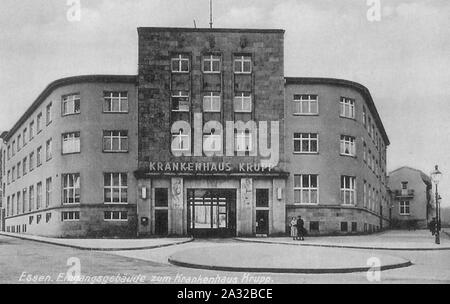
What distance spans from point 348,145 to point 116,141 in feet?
57.1

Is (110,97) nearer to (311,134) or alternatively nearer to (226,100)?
(226,100)

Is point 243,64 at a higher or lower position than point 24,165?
higher

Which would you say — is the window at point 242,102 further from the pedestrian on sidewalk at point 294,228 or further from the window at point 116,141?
the pedestrian on sidewalk at point 294,228

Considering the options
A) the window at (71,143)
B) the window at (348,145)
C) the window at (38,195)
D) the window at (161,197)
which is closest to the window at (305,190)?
the window at (348,145)

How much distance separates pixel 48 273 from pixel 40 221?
3437 cm

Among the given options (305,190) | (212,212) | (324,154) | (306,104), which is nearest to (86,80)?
(212,212)

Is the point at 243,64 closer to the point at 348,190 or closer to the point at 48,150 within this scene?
the point at 348,190

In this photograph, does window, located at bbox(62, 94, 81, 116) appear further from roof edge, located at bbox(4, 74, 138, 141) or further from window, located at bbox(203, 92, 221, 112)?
window, located at bbox(203, 92, 221, 112)

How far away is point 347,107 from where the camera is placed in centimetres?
4903

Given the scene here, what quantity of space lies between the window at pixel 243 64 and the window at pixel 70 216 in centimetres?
1534

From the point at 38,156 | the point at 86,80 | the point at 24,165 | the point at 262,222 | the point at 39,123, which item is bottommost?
the point at 262,222

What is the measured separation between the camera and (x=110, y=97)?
46250 millimetres

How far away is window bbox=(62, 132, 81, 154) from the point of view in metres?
46.5
